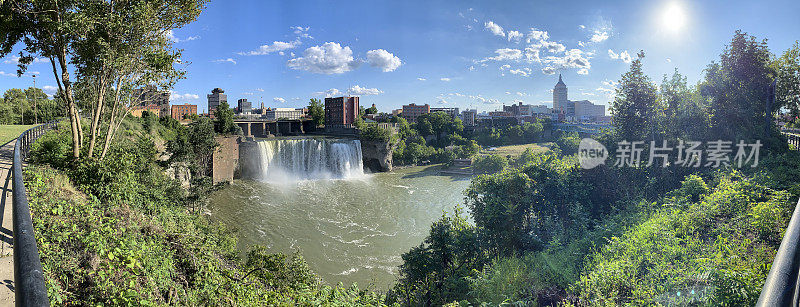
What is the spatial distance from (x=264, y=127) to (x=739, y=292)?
48.6m

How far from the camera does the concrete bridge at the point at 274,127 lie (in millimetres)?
46594

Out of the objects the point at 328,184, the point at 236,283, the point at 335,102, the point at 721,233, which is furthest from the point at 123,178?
the point at 335,102

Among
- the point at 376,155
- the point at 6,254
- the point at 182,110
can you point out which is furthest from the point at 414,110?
the point at 6,254

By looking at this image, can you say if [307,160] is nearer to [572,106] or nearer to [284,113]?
[284,113]

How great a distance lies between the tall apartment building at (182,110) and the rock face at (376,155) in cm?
3943

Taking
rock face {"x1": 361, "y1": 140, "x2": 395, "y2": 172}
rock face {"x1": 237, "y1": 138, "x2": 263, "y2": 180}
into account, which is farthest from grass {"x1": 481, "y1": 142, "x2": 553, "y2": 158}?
rock face {"x1": 237, "y1": 138, "x2": 263, "y2": 180}

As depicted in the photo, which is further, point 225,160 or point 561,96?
point 561,96

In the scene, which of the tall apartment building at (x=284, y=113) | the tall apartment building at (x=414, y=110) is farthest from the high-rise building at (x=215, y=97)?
the tall apartment building at (x=414, y=110)

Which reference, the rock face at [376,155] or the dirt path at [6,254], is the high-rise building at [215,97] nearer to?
the rock face at [376,155]

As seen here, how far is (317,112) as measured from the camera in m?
60.1

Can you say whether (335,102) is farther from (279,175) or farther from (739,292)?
(739,292)

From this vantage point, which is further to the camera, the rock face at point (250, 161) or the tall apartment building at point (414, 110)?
the tall apartment building at point (414, 110)

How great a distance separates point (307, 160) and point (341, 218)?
514 inches

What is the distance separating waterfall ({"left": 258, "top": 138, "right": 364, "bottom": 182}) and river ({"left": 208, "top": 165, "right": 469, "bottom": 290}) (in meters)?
1.30
